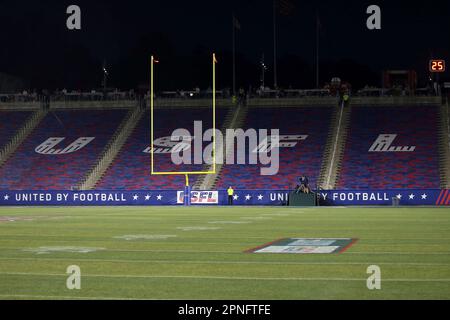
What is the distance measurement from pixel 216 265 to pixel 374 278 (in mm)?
2072

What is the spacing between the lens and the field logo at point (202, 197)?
32.2 meters

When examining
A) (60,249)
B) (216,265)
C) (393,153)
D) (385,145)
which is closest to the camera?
(216,265)

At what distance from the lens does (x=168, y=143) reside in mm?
38500

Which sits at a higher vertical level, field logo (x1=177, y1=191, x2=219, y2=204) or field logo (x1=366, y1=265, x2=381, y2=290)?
field logo (x1=366, y1=265, x2=381, y2=290)

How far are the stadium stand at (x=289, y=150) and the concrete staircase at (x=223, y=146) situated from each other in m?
0.28

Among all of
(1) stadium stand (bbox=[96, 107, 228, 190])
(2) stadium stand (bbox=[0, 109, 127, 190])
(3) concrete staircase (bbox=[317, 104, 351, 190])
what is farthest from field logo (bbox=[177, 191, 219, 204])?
(2) stadium stand (bbox=[0, 109, 127, 190])

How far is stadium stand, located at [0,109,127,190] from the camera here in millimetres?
36531

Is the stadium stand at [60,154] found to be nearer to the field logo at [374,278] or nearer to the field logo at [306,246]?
the field logo at [306,246]

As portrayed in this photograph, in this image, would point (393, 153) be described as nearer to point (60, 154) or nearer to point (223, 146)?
point (223, 146)

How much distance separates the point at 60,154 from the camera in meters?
38.7

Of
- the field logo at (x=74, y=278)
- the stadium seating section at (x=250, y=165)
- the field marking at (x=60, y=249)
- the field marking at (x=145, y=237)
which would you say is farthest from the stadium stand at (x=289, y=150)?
the field logo at (x=74, y=278)

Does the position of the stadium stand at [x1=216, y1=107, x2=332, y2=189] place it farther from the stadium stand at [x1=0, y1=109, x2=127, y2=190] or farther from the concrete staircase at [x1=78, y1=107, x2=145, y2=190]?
the stadium stand at [x1=0, y1=109, x2=127, y2=190]

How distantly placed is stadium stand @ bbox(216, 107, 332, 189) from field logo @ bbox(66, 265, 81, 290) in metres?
26.0

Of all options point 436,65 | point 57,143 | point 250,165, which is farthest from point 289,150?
point 57,143
